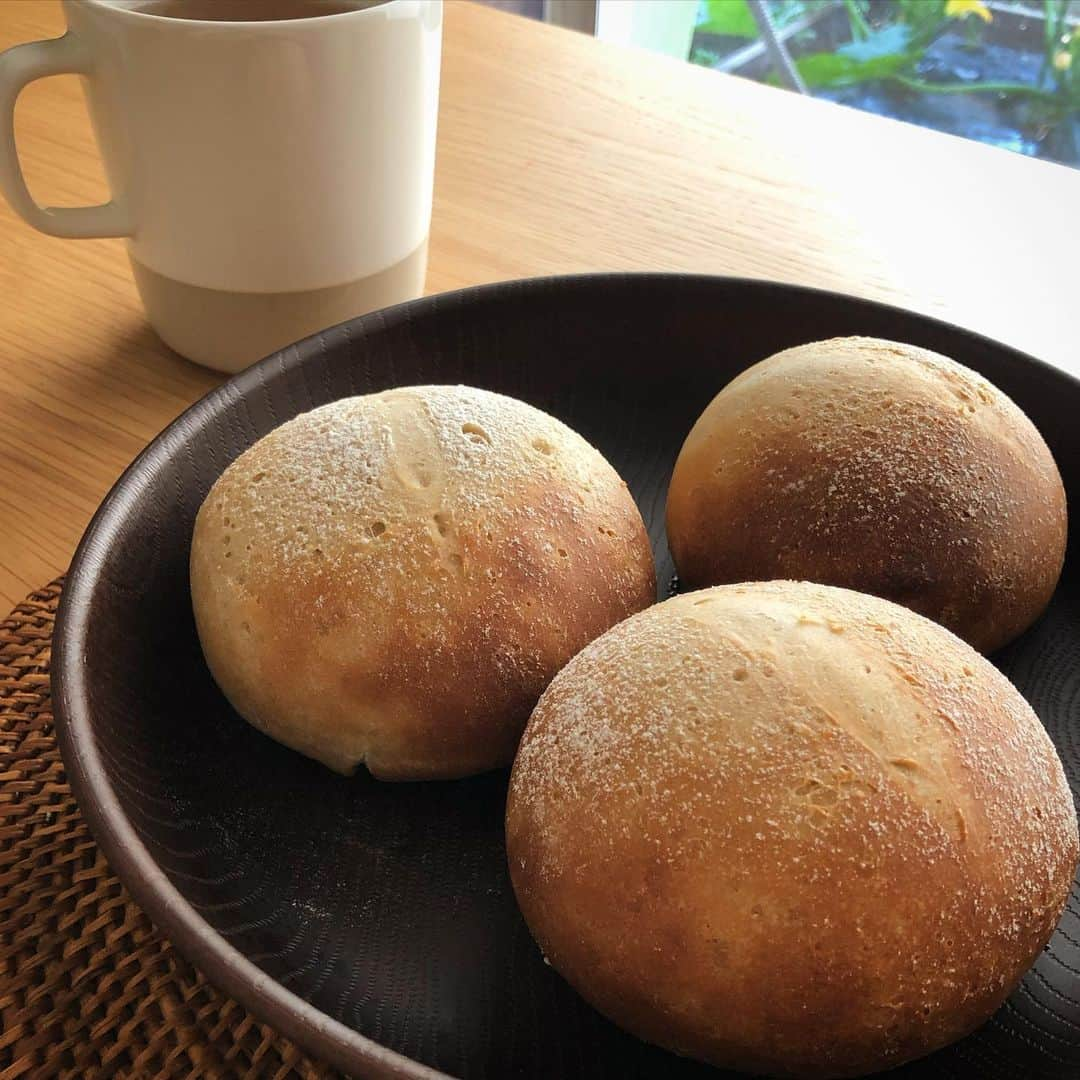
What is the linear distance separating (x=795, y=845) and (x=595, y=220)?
0.75m

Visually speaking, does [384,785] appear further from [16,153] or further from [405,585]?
[16,153]

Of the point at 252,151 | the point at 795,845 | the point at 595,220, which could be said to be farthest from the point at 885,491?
the point at 595,220

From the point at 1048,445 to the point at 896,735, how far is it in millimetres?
333

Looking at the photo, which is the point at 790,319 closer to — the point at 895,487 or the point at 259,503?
the point at 895,487

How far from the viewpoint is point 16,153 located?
736mm

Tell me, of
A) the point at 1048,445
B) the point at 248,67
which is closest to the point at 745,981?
the point at 1048,445

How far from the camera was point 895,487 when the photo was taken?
55cm

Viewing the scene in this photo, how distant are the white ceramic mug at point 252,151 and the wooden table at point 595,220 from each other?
112mm

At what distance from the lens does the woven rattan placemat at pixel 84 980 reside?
449mm

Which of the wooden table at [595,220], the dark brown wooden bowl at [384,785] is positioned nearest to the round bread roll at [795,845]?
the dark brown wooden bowl at [384,785]

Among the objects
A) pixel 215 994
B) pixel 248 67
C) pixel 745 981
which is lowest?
pixel 215 994

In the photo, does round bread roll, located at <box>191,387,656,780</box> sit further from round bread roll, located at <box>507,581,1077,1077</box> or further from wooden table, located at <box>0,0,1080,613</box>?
wooden table, located at <box>0,0,1080,613</box>

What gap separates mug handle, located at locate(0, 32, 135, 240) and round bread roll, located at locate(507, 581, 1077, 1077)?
499 mm

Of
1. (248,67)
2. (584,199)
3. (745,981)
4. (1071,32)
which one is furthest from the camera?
(1071,32)
